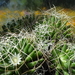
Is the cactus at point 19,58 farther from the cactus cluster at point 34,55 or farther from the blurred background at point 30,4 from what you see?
the blurred background at point 30,4

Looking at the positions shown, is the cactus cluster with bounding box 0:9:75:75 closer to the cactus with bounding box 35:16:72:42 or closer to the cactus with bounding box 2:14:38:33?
the cactus with bounding box 35:16:72:42

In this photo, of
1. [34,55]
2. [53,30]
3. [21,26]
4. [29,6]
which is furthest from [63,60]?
[29,6]

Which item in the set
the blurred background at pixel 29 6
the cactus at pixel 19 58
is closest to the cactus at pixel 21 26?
the cactus at pixel 19 58

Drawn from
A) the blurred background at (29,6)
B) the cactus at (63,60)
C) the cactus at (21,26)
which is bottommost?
the cactus at (63,60)

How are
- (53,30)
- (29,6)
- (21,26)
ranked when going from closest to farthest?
1. (53,30)
2. (21,26)
3. (29,6)

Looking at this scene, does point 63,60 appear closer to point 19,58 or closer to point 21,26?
point 19,58
